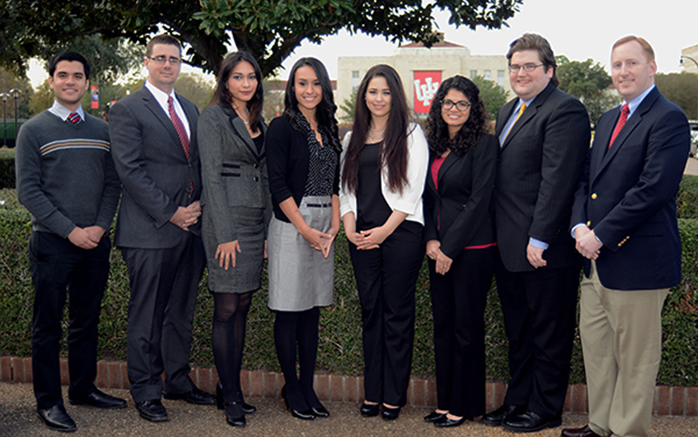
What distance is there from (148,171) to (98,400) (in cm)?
163

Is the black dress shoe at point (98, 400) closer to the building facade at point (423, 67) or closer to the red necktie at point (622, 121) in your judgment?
the red necktie at point (622, 121)

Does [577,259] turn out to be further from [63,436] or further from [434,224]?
[63,436]

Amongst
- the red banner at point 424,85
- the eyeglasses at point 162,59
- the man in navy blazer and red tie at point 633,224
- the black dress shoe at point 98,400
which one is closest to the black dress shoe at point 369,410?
the man in navy blazer and red tie at point 633,224

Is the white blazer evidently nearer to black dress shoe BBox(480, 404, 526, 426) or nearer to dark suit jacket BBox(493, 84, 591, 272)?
dark suit jacket BBox(493, 84, 591, 272)

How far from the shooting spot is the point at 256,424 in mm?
3746

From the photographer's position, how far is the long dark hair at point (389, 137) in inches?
140

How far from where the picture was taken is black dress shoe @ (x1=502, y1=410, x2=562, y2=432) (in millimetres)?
3615

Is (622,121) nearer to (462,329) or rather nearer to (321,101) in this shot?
(462,329)

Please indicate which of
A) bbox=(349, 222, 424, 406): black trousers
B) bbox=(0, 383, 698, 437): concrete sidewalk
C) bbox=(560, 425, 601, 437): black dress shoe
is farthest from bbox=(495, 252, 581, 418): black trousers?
bbox=(349, 222, 424, 406): black trousers

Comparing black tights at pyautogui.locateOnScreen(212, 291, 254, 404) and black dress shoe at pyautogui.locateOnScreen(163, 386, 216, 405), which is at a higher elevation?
black tights at pyautogui.locateOnScreen(212, 291, 254, 404)

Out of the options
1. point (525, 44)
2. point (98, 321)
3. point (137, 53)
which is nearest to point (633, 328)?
point (525, 44)

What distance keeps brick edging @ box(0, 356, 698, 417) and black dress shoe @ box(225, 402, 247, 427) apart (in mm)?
507

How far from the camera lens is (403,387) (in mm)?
3770

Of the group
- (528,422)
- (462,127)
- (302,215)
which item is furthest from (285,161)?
(528,422)
